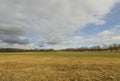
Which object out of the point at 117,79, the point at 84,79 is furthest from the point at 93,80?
the point at 117,79

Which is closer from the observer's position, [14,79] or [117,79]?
[117,79]

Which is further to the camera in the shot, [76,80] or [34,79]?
[34,79]

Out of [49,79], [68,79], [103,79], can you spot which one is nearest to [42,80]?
[49,79]

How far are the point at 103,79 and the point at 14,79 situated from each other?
9459 mm

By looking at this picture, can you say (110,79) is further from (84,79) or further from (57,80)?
(57,80)

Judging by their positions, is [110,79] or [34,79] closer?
[110,79]

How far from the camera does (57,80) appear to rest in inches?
586

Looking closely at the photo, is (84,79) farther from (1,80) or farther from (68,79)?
(1,80)

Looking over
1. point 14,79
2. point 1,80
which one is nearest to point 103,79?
point 14,79

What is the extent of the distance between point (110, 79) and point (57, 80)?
5.42m

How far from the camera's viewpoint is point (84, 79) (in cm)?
1484

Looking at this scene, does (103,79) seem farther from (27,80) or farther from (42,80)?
(27,80)

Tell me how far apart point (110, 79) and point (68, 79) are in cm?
430

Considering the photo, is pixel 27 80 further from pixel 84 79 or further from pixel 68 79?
pixel 84 79
